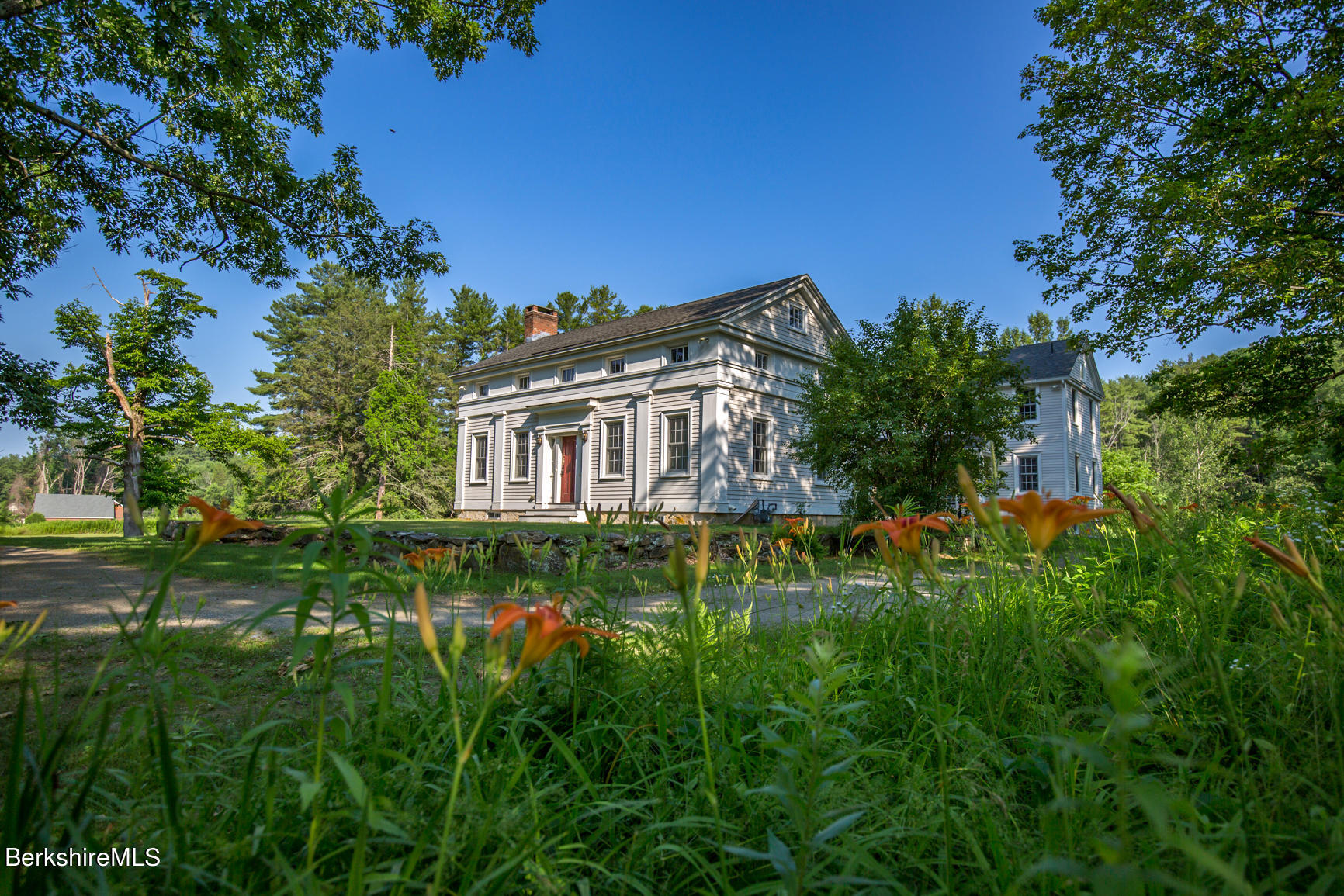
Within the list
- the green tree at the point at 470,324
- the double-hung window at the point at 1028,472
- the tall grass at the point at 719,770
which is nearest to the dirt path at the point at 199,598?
the tall grass at the point at 719,770

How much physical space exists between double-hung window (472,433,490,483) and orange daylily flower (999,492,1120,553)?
21.5m

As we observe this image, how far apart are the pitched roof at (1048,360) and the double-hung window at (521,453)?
18552 mm

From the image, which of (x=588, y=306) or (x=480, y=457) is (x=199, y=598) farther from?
(x=588, y=306)

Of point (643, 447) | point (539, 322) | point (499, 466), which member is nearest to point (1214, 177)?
point (643, 447)

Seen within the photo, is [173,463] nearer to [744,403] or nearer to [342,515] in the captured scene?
[744,403]

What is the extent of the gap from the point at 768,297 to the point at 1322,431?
36.8ft

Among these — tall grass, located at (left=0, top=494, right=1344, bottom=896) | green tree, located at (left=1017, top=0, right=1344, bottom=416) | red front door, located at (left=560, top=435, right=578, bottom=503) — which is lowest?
tall grass, located at (left=0, top=494, right=1344, bottom=896)

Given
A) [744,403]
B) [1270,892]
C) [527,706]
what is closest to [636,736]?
[527,706]

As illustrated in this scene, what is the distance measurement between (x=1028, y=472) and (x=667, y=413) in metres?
17.2

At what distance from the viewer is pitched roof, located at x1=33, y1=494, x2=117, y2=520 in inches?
1545

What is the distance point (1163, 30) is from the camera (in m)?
8.72

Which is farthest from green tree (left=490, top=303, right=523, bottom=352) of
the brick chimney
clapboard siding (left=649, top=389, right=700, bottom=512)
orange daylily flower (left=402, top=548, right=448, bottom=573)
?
orange daylily flower (left=402, top=548, right=448, bottom=573)

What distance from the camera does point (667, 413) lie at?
16.2m

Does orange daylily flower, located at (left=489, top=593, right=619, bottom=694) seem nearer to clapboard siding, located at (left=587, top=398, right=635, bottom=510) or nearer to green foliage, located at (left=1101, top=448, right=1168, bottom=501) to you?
clapboard siding, located at (left=587, top=398, right=635, bottom=510)
